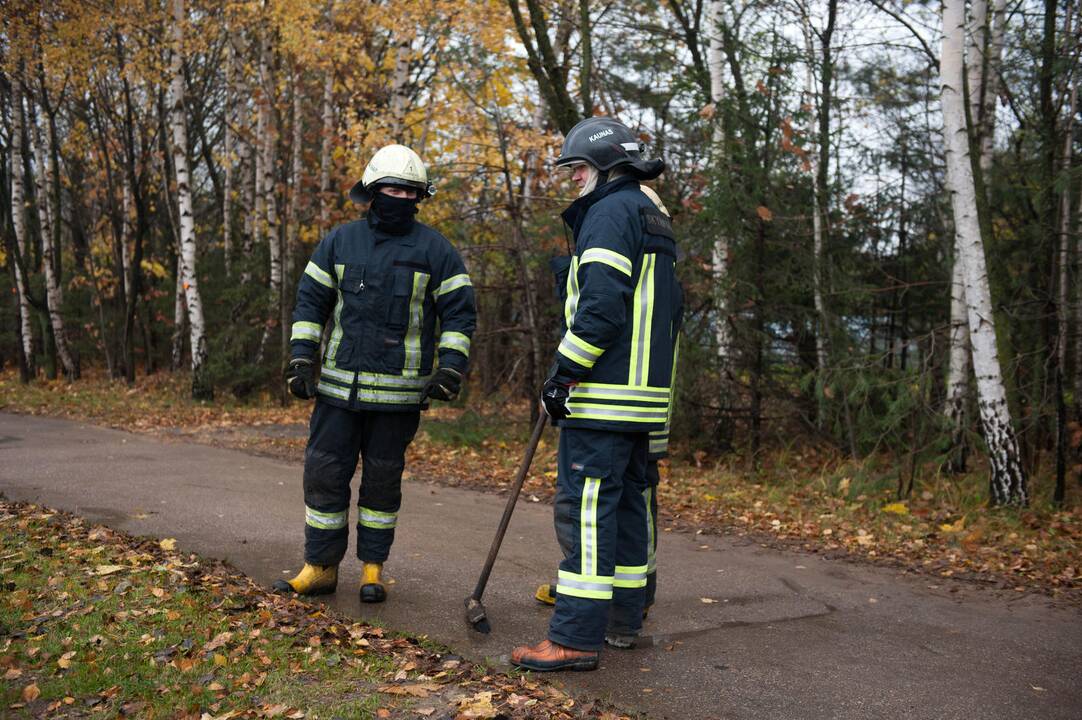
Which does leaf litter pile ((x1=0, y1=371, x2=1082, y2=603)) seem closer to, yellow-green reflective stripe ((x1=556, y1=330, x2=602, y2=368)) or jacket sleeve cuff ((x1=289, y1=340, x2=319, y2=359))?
yellow-green reflective stripe ((x1=556, y1=330, x2=602, y2=368))

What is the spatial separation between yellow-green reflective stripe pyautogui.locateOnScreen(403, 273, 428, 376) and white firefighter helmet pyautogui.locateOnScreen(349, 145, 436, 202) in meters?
0.47

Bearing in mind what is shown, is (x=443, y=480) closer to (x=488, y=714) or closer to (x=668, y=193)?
(x=668, y=193)

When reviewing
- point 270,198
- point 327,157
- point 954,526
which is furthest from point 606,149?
point 327,157

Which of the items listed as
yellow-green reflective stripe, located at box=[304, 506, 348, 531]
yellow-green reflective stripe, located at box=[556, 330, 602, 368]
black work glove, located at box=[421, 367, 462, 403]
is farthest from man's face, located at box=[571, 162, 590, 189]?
yellow-green reflective stripe, located at box=[304, 506, 348, 531]

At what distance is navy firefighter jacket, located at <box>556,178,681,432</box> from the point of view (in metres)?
4.29

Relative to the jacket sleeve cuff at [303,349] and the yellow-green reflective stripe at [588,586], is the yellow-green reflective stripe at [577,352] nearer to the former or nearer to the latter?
the yellow-green reflective stripe at [588,586]

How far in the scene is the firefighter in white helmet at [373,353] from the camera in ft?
17.4

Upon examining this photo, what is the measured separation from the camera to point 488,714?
363cm

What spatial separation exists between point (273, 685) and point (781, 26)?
12.5 m

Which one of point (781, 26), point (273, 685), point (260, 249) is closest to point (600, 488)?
point (273, 685)

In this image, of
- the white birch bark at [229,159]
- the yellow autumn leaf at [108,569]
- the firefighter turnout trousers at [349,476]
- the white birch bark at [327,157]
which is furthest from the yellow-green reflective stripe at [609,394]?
the white birch bark at [229,159]

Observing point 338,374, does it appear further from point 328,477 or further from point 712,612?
point 712,612

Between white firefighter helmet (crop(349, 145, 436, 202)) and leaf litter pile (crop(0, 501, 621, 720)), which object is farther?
white firefighter helmet (crop(349, 145, 436, 202))

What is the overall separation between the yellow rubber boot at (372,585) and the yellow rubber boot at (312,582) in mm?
180
